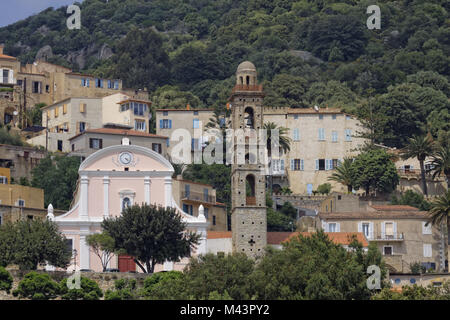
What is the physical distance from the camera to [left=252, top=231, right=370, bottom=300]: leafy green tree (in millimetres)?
67438

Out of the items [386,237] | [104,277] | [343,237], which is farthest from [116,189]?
[386,237]

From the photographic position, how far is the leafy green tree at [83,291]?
2874 inches

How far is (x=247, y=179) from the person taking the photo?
3433 inches

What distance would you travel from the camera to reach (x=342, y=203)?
104 metres

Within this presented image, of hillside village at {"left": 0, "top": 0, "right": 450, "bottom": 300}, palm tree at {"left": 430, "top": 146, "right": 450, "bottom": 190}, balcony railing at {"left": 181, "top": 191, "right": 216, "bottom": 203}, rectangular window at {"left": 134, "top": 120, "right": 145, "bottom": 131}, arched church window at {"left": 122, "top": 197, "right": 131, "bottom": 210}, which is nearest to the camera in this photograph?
hillside village at {"left": 0, "top": 0, "right": 450, "bottom": 300}

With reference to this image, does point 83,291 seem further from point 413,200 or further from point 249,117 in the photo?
point 413,200

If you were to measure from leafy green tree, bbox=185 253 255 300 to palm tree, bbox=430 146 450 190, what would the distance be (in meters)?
46.0

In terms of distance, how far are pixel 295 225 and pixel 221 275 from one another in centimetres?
3681

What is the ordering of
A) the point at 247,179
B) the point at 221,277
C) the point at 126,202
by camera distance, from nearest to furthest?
the point at 221,277
the point at 247,179
the point at 126,202

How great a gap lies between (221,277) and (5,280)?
14.1m

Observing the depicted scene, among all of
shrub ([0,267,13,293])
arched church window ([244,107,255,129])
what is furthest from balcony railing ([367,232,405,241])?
shrub ([0,267,13,293])

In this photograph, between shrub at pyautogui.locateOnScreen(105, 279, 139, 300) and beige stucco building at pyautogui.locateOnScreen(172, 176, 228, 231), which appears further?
beige stucco building at pyautogui.locateOnScreen(172, 176, 228, 231)

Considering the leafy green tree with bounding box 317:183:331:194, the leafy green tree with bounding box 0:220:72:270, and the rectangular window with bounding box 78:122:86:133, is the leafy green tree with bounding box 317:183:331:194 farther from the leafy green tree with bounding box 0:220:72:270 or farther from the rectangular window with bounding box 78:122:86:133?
the leafy green tree with bounding box 0:220:72:270
